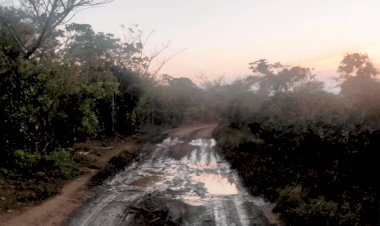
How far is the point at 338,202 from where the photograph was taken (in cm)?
1281

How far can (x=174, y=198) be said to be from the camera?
15.3 m

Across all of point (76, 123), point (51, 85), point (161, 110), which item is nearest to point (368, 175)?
point (51, 85)

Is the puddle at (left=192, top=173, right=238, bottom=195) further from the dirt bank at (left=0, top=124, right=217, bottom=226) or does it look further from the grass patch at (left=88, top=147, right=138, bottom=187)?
the dirt bank at (left=0, top=124, right=217, bottom=226)

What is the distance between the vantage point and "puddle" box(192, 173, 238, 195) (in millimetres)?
16594

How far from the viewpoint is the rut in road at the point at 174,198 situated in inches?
497

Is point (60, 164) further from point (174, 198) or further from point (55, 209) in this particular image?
point (174, 198)

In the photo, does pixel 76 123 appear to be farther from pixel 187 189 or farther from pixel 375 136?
pixel 375 136

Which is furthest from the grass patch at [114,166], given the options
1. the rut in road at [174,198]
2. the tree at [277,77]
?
the tree at [277,77]

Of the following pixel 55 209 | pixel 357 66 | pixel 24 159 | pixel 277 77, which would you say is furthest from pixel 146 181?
pixel 277 77

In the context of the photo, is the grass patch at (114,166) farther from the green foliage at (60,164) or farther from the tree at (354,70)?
the tree at (354,70)

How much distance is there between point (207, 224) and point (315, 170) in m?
6.92

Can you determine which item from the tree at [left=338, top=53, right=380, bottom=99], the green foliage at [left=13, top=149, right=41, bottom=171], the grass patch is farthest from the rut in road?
the tree at [left=338, top=53, right=380, bottom=99]

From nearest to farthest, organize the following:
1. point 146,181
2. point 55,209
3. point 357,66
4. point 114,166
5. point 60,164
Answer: point 55,209 < point 146,181 < point 60,164 < point 114,166 < point 357,66

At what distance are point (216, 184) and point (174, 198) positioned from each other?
316 cm
